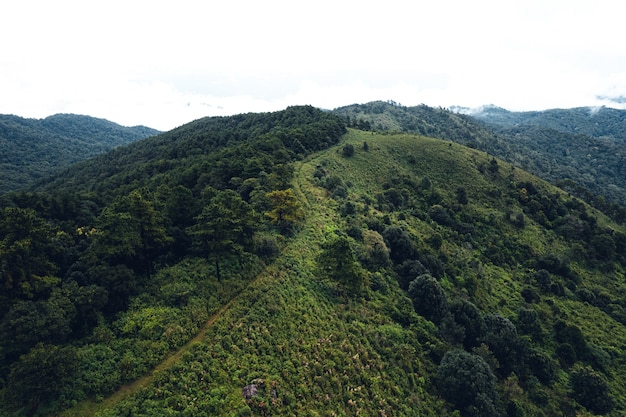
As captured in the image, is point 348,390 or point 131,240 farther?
point 131,240

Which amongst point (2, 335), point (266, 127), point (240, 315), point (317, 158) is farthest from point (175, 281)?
point (266, 127)

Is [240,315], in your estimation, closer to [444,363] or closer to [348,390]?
[348,390]

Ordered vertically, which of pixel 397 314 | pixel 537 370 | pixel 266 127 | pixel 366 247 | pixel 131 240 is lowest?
pixel 537 370

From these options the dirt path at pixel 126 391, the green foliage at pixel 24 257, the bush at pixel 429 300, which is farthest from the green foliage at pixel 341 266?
the green foliage at pixel 24 257

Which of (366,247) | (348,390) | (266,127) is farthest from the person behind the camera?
(266,127)

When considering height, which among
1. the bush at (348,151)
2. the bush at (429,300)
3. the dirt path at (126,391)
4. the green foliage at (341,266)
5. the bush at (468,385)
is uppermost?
the bush at (348,151)

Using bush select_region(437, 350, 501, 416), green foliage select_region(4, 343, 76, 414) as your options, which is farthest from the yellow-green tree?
green foliage select_region(4, 343, 76, 414)

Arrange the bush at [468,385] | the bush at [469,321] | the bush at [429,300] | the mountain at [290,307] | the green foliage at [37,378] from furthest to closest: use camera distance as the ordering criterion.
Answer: the bush at [429,300] < the bush at [469,321] < the bush at [468,385] < the mountain at [290,307] < the green foliage at [37,378]

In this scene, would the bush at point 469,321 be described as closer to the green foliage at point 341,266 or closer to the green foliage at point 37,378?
the green foliage at point 341,266
